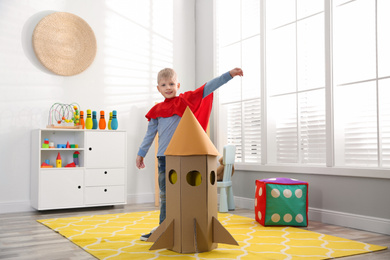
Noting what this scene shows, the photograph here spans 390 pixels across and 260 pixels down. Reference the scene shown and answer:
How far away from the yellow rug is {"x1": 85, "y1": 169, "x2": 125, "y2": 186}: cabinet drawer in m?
0.56

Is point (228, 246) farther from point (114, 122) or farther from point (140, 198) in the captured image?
point (140, 198)

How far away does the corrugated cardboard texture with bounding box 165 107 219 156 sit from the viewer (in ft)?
6.76

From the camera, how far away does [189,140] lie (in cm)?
208

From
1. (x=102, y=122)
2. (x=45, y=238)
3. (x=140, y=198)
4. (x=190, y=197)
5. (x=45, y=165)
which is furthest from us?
(x=140, y=198)

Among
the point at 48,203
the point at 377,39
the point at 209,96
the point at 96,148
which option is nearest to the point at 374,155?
the point at 377,39

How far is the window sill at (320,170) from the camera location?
8.86ft

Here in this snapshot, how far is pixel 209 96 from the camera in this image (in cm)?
235

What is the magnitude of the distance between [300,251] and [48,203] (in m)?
2.27

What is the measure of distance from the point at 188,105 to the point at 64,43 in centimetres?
219

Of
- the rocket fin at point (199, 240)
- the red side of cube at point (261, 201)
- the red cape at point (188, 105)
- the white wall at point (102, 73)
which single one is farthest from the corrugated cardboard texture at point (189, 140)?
the white wall at point (102, 73)

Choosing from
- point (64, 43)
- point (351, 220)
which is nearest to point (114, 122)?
point (64, 43)

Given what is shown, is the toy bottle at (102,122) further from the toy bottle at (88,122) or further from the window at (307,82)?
the window at (307,82)

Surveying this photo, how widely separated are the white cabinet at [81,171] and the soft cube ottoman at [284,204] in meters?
1.55

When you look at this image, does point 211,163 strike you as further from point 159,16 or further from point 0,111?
point 159,16
